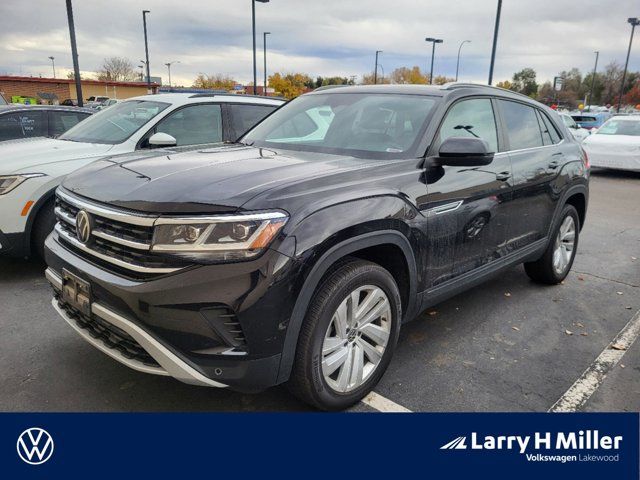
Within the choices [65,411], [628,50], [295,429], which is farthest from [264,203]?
[628,50]

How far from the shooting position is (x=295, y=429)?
2.51 metres

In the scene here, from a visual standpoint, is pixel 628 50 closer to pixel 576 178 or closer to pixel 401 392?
pixel 576 178

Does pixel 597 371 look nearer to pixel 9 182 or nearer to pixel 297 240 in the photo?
pixel 297 240

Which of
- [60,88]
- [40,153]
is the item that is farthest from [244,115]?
[60,88]

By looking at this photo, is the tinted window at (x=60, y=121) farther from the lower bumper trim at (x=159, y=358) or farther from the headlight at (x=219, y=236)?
the headlight at (x=219, y=236)

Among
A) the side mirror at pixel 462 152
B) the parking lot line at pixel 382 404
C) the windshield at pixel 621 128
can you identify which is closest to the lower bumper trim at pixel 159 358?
the parking lot line at pixel 382 404

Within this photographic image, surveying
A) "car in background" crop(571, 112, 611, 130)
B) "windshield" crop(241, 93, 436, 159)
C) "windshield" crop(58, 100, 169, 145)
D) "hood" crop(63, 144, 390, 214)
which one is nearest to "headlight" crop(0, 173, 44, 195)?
"windshield" crop(58, 100, 169, 145)

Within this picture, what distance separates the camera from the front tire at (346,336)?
2.47 metres

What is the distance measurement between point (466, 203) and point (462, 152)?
1.41ft

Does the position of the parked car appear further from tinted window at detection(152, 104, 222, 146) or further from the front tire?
the front tire

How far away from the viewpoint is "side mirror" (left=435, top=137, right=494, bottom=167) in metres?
3.08

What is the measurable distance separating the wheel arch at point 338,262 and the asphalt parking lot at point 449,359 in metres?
0.57

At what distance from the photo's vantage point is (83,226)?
264 cm

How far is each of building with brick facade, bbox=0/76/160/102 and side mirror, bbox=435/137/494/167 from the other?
42.9 meters
